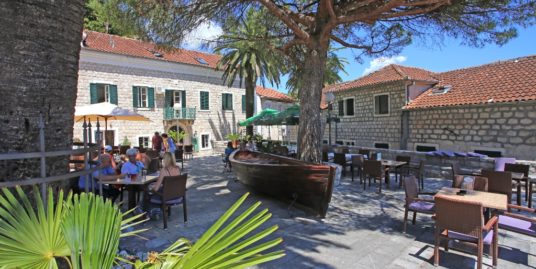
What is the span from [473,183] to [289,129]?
2276 cm

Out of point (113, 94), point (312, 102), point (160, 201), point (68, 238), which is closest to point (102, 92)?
point (113, 94)

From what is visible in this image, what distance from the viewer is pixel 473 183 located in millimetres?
5547

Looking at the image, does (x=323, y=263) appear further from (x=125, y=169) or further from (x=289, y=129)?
(x=289, y=129)

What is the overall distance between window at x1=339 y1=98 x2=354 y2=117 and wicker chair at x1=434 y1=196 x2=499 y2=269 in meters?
17.2

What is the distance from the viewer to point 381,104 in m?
18.4

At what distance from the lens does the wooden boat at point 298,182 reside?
18.8 ft

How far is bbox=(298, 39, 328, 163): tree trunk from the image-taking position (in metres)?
8.34

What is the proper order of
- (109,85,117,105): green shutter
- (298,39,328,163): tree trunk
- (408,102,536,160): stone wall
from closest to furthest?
1. (298,39,328,163): tree trunk
2. (408,102,536,160): stone wall
3. (109,85,117,105): green shutter

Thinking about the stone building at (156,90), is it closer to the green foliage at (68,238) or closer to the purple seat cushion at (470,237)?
the purple seat cushion at (470,237)

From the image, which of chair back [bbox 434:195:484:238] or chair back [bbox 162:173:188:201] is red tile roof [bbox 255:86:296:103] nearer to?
chair back [bbox 162:173:188:201]

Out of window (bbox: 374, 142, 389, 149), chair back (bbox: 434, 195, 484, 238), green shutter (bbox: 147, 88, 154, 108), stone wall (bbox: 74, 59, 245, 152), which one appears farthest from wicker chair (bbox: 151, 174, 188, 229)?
green shutter (bbox: 147, 88, 154, 108)

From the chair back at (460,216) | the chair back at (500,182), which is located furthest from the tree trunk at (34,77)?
the chair back at (500,182)

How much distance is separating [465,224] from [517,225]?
941 millimetres

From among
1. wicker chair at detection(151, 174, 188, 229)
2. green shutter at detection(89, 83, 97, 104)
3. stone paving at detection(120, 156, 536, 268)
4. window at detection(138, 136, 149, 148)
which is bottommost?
stone paving at detection(120, 156, 536, 268)
